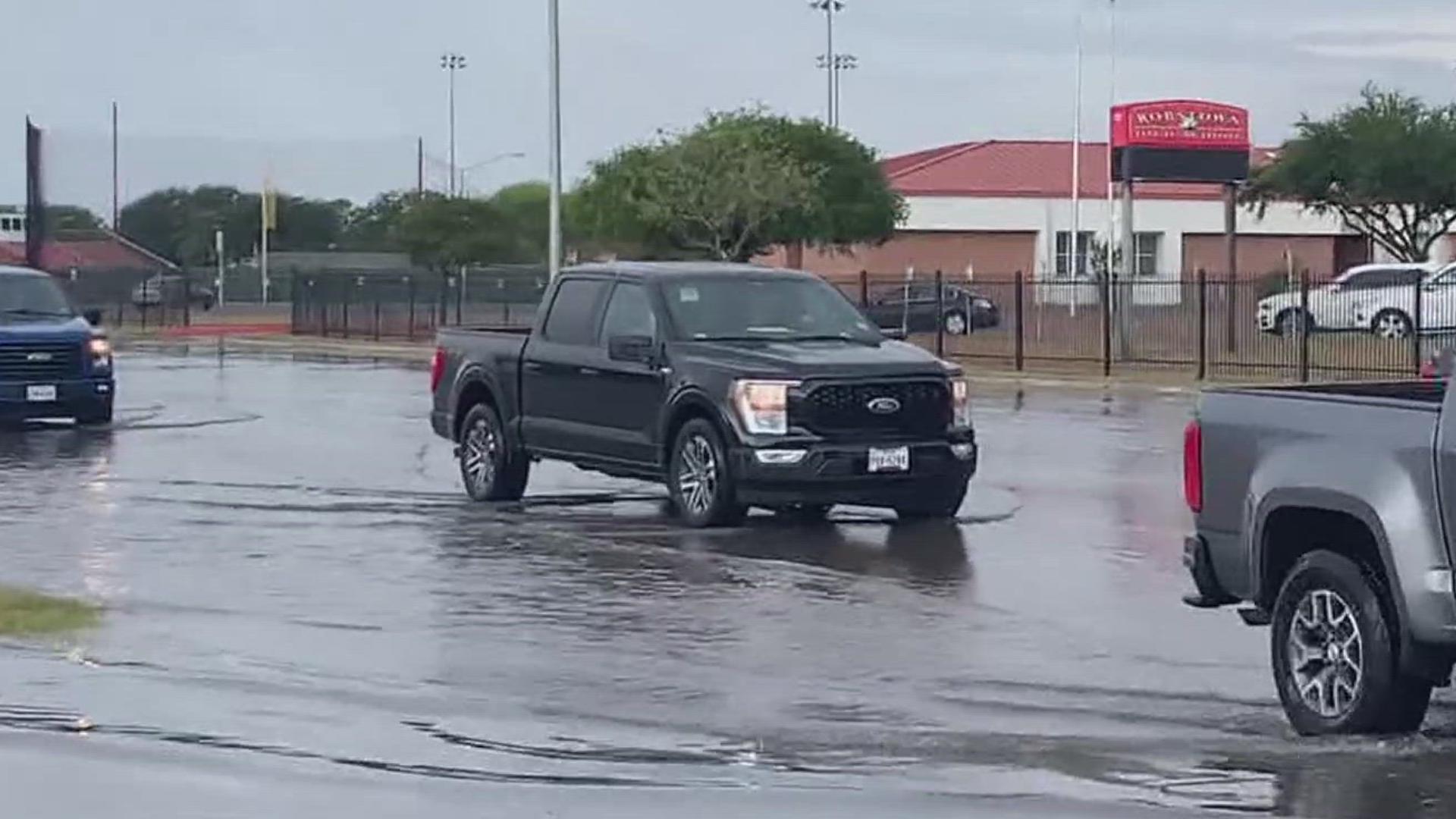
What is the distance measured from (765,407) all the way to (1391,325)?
97.1 feet

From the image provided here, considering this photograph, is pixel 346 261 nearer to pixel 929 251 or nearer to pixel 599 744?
pixel 929 251

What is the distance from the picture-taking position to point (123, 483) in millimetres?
22375

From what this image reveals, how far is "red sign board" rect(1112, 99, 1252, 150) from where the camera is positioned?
52.6 meters

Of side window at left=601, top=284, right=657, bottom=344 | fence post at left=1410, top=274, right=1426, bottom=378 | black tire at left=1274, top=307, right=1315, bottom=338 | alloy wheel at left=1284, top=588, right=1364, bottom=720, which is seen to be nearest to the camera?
alloy wheel at left=1284, top=588, right=1364, bottom=720

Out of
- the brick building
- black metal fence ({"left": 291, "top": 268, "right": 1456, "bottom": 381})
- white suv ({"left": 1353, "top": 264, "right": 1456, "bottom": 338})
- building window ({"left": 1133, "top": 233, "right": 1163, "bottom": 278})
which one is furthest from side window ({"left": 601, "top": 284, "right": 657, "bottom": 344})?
building window ({"left": 1133, "top": 233, "right": 1163, "bottom": 278})

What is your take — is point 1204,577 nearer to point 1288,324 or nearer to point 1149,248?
point 1288,324

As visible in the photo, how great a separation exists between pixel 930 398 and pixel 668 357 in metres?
1.78

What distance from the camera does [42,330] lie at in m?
28.8

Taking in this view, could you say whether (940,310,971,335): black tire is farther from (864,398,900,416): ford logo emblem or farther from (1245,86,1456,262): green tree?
(864,398,900,416): ford logo emblem

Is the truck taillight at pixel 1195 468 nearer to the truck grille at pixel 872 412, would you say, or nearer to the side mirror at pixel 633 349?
the truck grille at pixel 872 412

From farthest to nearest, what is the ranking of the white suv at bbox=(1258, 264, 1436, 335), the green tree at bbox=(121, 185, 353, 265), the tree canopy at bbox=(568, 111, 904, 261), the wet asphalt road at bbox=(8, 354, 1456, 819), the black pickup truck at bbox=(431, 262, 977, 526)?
the green tree at bbox=(121, 185, 353, 265)
the tree canopy at bbox=(568, 111, 904, 261)
the white suv at bbox=(1258, 264, 1436, 335)
the black pickup truck at bbox=(431, 262, 977, 526)
the wet asphalt road at bbox=(8, 354, 1456, 819)

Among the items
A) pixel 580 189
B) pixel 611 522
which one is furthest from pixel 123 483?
pixel 580 189

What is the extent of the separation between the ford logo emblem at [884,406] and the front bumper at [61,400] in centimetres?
1285

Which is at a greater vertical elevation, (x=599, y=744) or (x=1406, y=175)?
(x=1406, y=175)
